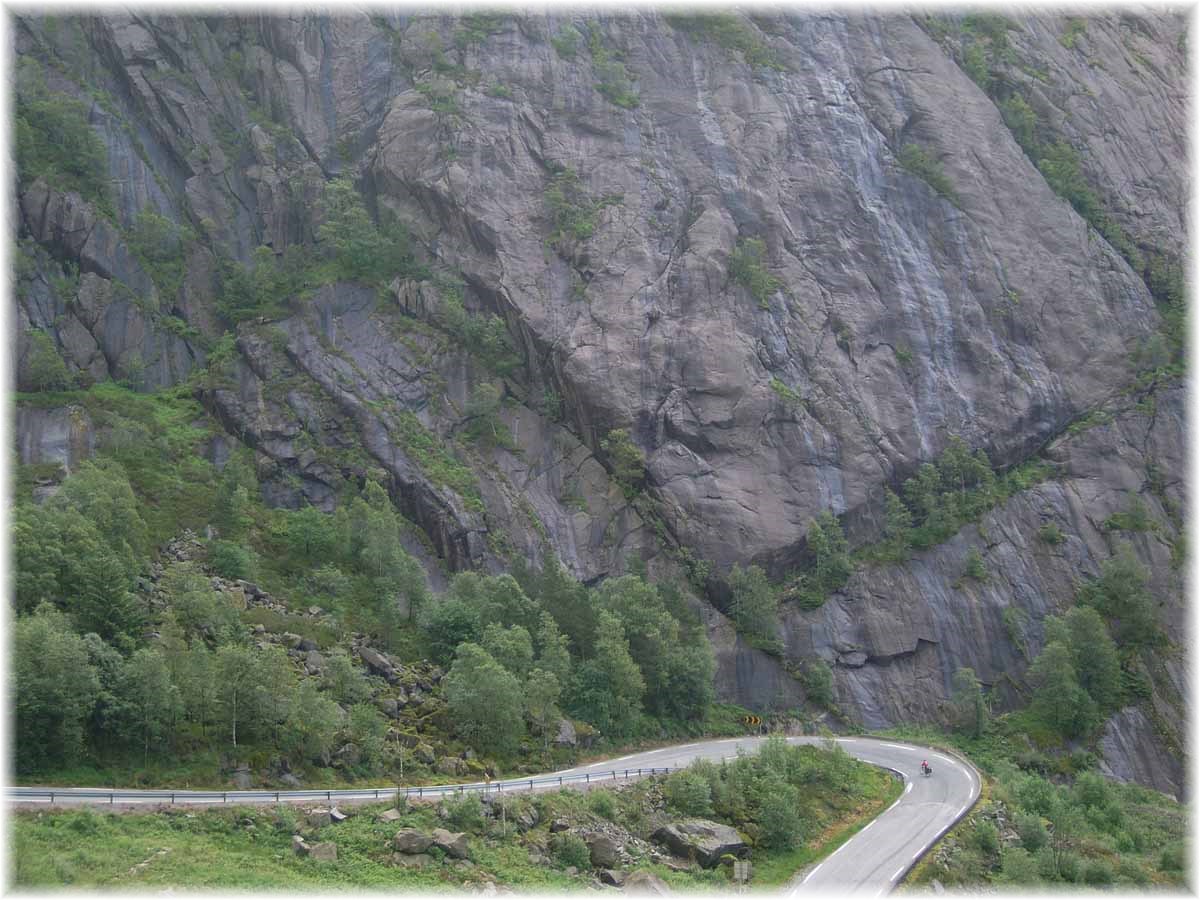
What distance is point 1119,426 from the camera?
80625mm

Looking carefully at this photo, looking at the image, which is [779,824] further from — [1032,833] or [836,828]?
[1032,833]

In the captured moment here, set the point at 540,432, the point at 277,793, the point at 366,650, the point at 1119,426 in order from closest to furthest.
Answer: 1. the point at 277,793
2. the point at 366,650
3. the point at 540,432
4. the point at 1119,426

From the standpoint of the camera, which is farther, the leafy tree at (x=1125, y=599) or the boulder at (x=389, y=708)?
the leafy tree at (x=1125, y=599)

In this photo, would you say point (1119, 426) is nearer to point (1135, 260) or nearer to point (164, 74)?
point (1135, 260)

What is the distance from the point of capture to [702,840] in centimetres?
3747

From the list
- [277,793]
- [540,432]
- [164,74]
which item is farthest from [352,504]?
[164,74]

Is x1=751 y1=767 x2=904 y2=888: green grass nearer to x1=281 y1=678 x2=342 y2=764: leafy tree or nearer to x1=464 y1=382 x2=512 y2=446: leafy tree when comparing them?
x1=281 y1=678 x2=342 y2=764: leafy tree

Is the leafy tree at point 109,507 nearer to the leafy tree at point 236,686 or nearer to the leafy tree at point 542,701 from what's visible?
the leafy tree at point 236,686

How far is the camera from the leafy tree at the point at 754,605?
67625mm

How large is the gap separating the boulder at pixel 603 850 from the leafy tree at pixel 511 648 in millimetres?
14083

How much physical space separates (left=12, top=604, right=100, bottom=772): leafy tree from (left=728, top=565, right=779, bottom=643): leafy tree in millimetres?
41583

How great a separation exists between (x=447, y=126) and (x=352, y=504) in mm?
34483

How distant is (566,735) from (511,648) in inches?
196

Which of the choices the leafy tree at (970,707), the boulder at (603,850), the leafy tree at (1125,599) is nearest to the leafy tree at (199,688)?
the boulder at (603,850)
